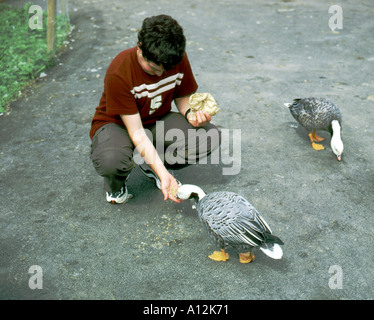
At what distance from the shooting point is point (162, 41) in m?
2.33

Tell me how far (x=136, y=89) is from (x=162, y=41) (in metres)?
0.54

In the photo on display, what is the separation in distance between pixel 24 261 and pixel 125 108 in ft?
4.36

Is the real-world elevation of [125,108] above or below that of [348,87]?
above

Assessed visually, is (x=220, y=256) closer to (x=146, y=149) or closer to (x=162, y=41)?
(x=146, y=149)

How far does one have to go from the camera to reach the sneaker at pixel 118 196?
121 inches

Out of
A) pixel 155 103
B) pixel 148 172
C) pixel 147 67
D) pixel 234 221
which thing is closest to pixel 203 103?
pixel 155 103

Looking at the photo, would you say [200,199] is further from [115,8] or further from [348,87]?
[115,8]

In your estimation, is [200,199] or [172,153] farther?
[172,153]

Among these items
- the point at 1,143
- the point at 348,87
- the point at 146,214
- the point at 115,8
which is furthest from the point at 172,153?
the point at 115,8

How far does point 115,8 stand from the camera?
8.20 m

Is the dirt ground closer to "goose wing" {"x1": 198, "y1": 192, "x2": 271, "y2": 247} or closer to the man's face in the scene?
"goose wing" {"x1": 198, "y1": 192, "x2": 271, "y2": 247}
